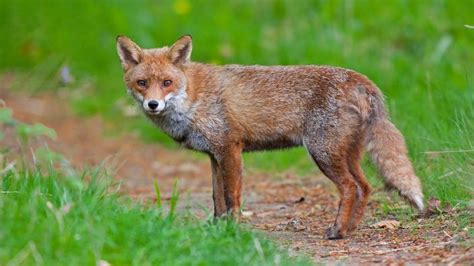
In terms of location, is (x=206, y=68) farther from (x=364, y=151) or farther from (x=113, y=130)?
(x=113, y=130)

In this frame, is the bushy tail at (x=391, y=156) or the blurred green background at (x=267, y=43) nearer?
the bushy tail at (x=391, y=156)

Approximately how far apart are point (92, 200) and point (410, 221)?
237 cm

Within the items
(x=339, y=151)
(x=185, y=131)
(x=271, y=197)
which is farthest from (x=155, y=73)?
(x=271, y=197)

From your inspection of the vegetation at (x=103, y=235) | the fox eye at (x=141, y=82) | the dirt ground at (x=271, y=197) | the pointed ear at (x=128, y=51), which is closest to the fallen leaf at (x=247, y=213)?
the dirt ground at (x=271, y=197)

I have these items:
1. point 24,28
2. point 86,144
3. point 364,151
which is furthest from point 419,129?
point 24,28

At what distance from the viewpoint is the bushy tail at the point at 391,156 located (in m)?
6.32

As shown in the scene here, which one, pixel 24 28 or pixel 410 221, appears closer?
pixel 410 221

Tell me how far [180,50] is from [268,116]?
84cm

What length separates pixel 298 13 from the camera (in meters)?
12.8

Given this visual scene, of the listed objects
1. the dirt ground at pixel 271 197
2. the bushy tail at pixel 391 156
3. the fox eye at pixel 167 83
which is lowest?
the dirt ground at pixel 271 197

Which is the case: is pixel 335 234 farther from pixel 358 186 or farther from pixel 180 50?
pixel 180 50

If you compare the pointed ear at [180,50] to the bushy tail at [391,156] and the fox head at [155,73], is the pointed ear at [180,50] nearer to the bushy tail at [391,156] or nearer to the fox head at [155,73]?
the fox head at [155,73]

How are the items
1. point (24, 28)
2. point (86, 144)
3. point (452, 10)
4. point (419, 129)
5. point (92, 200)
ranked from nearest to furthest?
1. point (92, 200)
2. point (419, 129)
3. point (86, 144)
4. point (452, 10)
5. point (24, 28)

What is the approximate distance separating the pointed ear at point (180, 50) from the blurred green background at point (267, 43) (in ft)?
6.53
